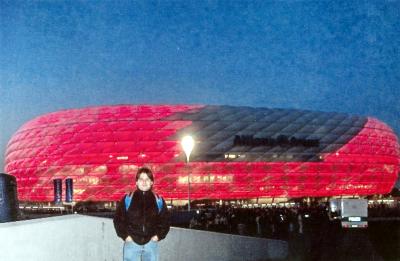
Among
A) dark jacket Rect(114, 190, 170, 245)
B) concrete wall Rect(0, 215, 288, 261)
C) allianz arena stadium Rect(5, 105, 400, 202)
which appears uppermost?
allianz arena stadium Rect(5, 105, 400, 202)

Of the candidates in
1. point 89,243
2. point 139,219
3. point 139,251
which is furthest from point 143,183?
point 89,243

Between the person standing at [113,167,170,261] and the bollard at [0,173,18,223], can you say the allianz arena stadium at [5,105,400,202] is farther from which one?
the person standing at [113,167,170,261]

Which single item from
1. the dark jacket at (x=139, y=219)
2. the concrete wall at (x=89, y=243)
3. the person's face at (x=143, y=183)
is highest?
the person's face at (x=143, y=183)

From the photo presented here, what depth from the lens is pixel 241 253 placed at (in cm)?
1185

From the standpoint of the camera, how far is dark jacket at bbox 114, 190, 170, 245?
5965mm

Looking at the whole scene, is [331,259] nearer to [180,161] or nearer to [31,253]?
[31,253]

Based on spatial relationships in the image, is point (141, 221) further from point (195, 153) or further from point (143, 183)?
point (195, 153)

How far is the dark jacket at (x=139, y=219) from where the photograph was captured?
19.6ft

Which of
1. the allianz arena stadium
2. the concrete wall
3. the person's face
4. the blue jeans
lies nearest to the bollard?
the concrete wall

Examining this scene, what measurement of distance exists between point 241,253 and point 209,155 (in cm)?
6465

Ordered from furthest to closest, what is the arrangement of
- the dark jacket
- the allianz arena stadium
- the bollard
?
the allianz arena stadium < the bollard < the dark jacket

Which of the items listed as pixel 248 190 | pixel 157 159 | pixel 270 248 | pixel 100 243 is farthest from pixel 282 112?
pixel 100 243

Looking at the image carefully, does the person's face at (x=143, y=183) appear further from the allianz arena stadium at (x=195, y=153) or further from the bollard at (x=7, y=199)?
the allianz arena stadium at (x=195, y=153)

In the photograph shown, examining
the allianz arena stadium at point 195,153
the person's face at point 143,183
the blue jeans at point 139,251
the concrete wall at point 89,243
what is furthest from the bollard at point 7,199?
the allianz arena stadium at point 195,153
